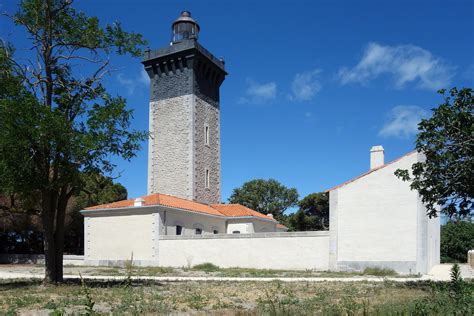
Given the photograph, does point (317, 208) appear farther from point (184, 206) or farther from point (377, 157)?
point (377, 157)

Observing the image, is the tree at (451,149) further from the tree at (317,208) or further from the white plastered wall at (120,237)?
the tree at (317,208)

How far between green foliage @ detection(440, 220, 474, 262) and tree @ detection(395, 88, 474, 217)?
26.8 metres

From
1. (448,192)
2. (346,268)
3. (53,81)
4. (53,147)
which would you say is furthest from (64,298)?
(346,268)

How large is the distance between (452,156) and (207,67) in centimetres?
2927

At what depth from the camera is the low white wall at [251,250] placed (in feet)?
82.4

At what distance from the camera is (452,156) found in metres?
13.2

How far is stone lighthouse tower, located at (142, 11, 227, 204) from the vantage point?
36.7 meters

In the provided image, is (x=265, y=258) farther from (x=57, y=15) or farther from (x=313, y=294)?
(x=57, y=15)

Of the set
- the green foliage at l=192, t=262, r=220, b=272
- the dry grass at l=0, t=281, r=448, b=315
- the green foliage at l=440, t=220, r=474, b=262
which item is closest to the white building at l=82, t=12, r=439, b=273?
the green foliage at l=192, t=262, r=220, b=272

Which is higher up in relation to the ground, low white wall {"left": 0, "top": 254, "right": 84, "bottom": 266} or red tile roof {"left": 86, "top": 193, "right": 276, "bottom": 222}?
red tile roof {"left": 86, "top": 193, "right": 276, "bottom": 222}

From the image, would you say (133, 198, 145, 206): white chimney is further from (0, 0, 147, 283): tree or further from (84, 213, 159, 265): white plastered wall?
(0, 0, 147, 283): tree

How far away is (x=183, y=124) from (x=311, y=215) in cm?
2816

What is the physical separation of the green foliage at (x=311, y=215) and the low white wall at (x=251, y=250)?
1168 inches

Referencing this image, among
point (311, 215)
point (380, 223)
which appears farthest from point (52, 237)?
point (311, 215)
